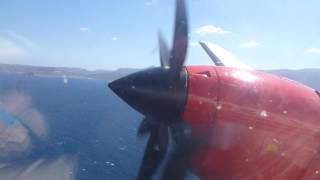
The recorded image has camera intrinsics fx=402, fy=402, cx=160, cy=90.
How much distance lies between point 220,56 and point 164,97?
240 inches

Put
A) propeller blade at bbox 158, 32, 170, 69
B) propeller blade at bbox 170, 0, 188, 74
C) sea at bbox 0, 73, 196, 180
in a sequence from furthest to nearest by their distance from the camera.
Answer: sea at bbox 0, 73, 196, 180, propeller blade at bbox 158, 32, 170, 69, propeller blade at bbox 170, 0, 188, 74

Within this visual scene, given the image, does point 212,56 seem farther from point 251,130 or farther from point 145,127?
point 251,130

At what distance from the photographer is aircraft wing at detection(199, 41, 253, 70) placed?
1341cm

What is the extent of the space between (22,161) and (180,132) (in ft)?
270

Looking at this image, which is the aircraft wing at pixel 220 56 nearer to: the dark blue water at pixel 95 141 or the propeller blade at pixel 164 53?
the propeller blade at pixel 164 53

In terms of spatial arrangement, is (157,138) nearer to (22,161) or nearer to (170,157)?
(170,157)

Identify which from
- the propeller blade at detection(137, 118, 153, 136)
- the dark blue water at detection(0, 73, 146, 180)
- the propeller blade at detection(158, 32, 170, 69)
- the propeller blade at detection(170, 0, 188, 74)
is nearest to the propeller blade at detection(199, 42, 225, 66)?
the propeller blade at detection(158, 32, 170, 69)

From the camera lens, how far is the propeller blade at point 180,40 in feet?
30.0

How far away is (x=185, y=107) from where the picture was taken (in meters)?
8.74

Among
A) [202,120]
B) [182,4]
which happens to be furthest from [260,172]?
[182,4]

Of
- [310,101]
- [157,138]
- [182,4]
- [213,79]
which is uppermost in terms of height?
[182,4]

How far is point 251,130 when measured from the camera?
28.3ft

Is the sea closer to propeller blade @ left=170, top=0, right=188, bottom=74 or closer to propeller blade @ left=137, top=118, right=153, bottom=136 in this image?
propeller blade @ left=137, top=118, right=153, bottom=136

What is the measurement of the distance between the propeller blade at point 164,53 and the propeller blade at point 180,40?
0.26 metres
